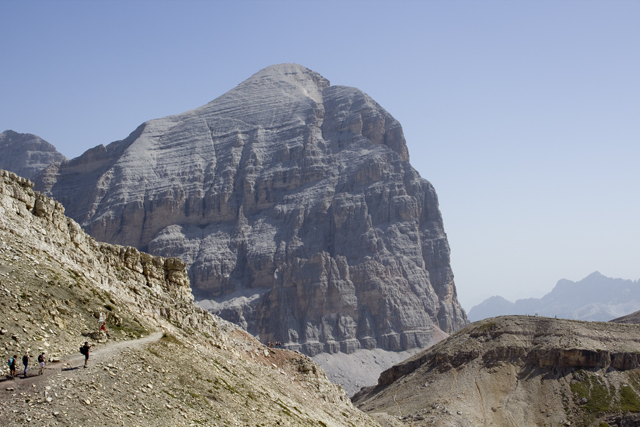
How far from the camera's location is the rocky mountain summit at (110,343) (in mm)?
37094

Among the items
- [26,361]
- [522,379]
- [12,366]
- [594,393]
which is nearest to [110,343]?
[26,361]

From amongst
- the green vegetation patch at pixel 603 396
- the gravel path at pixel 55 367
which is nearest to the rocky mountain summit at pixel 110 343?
the gravel path at pixel 55 367

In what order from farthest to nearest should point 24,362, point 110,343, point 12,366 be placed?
point 110,343 < point 24,362 < point 12,366

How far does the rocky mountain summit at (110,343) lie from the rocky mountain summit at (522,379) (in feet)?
171

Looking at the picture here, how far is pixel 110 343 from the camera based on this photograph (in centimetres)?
4538

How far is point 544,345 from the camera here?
422 ft

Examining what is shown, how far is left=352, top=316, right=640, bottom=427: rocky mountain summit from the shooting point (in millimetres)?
111812

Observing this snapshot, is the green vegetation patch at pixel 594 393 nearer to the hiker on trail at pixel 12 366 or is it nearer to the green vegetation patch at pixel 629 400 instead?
the green vegetation patch at pixel 629 400

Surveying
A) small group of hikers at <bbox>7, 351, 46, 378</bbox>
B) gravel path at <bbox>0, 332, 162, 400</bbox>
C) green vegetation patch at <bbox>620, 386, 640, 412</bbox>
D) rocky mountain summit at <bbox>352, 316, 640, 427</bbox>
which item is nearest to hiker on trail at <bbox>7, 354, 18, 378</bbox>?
small group of hikers at <bbox>7, 351, 46, 378</bbox>

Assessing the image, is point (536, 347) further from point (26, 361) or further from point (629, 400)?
point (26, 361)

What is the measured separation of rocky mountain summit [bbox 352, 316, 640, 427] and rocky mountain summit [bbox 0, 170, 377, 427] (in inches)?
2053

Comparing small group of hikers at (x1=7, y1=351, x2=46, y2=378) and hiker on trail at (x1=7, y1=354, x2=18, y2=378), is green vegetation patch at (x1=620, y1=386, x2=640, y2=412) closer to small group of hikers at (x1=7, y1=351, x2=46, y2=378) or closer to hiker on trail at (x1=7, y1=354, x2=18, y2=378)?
small group of hikers at (x1=7, y1=351, x2=46, y2=378)

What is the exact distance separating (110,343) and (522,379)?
309 ft

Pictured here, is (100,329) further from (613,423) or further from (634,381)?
(634,381)
